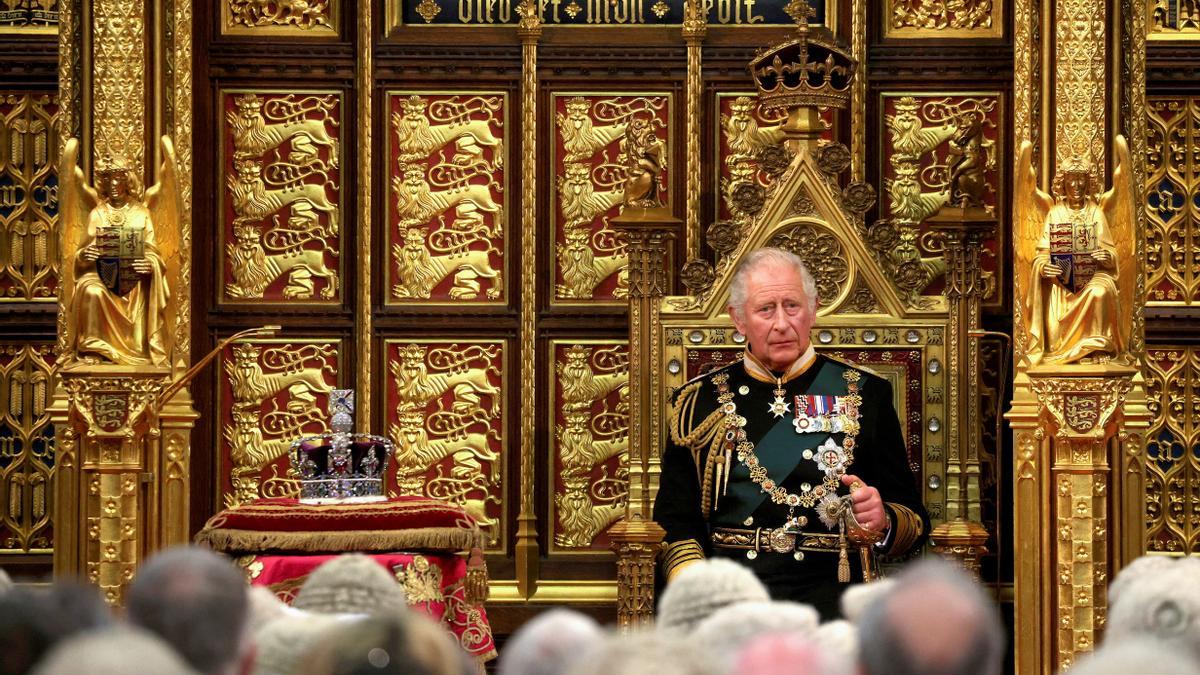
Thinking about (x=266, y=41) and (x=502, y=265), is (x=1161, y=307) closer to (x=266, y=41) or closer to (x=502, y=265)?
(x=502, y=265)

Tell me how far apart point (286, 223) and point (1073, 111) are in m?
3.04

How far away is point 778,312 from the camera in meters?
6.05

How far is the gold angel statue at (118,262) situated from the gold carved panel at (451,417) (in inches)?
40.2

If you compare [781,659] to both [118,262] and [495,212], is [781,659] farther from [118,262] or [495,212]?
[495,212]

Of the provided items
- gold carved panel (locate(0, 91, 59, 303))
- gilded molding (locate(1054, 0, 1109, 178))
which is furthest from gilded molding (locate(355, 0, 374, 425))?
gilded molding (locate(1054, 0, 1109, 178))

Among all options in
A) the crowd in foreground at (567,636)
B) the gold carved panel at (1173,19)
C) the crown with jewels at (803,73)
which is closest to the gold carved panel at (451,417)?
the crown with jewels at (803,73)

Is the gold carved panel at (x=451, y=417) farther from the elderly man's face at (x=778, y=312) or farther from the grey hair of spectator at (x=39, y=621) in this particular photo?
the grey hair of spectator at (x=39, y=621)

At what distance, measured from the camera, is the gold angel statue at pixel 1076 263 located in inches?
248

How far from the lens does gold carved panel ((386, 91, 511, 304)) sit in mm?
7352

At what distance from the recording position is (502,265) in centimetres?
737

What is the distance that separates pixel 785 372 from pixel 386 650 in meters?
3.90

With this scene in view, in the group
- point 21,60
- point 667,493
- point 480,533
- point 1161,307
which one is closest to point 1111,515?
point 1161,307

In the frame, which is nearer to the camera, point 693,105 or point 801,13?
point 801,13

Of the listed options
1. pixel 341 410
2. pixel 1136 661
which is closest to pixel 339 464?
pixel 341 410
